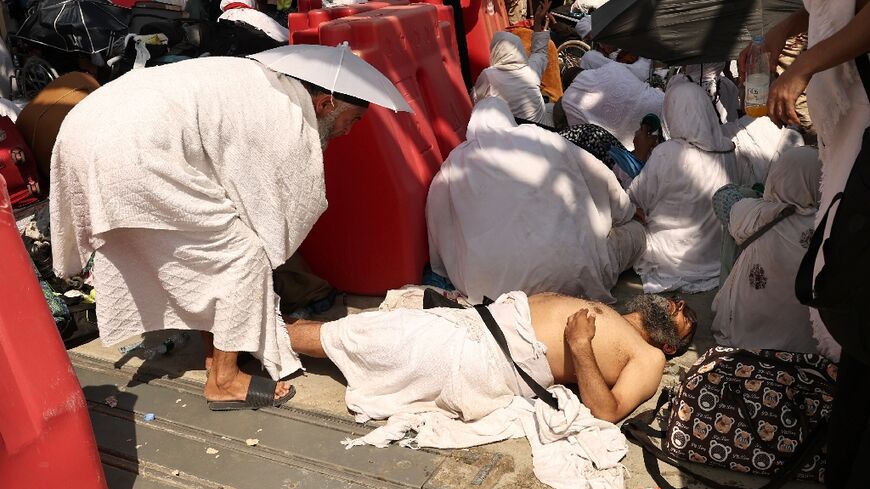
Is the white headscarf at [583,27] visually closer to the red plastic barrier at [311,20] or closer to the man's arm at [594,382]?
the red plastic barrier at [311,20]

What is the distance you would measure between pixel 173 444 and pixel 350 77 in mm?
1560

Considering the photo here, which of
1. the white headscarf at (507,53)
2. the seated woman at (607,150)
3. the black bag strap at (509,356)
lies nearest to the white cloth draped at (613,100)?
the white headscarf at (507,53)

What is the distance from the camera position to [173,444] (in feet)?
10.4

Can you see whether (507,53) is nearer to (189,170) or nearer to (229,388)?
(189,170)

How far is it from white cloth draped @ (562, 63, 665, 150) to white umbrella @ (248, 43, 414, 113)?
3.60 metres

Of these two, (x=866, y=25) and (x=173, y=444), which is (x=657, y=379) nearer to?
(x=866, y=25)

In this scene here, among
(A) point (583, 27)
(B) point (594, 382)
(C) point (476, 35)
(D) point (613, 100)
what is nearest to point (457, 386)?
(B) point (594, 382)

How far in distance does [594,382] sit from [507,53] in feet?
10.9

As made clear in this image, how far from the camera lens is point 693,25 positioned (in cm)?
442

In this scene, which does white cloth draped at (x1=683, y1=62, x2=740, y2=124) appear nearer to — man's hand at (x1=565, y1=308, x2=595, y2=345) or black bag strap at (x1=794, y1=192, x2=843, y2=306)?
man's hand at (x1=565, y1=308, x2=595, y2=345)

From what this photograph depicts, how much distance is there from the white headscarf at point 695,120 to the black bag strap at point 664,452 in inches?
72.0

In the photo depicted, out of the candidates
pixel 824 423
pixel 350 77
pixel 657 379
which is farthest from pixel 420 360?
pixel 824 423

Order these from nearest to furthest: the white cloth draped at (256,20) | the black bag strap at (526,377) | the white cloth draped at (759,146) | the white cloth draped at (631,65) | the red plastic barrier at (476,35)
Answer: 1. the black bag strap at (526,377)
2. the white cloth draped at (759,146)
3. the red plastic barrier at (476,35)
4. the white cloth draped at (256,20)
5. the white cloth draped at (631,65)

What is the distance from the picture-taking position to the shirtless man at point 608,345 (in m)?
3.14
